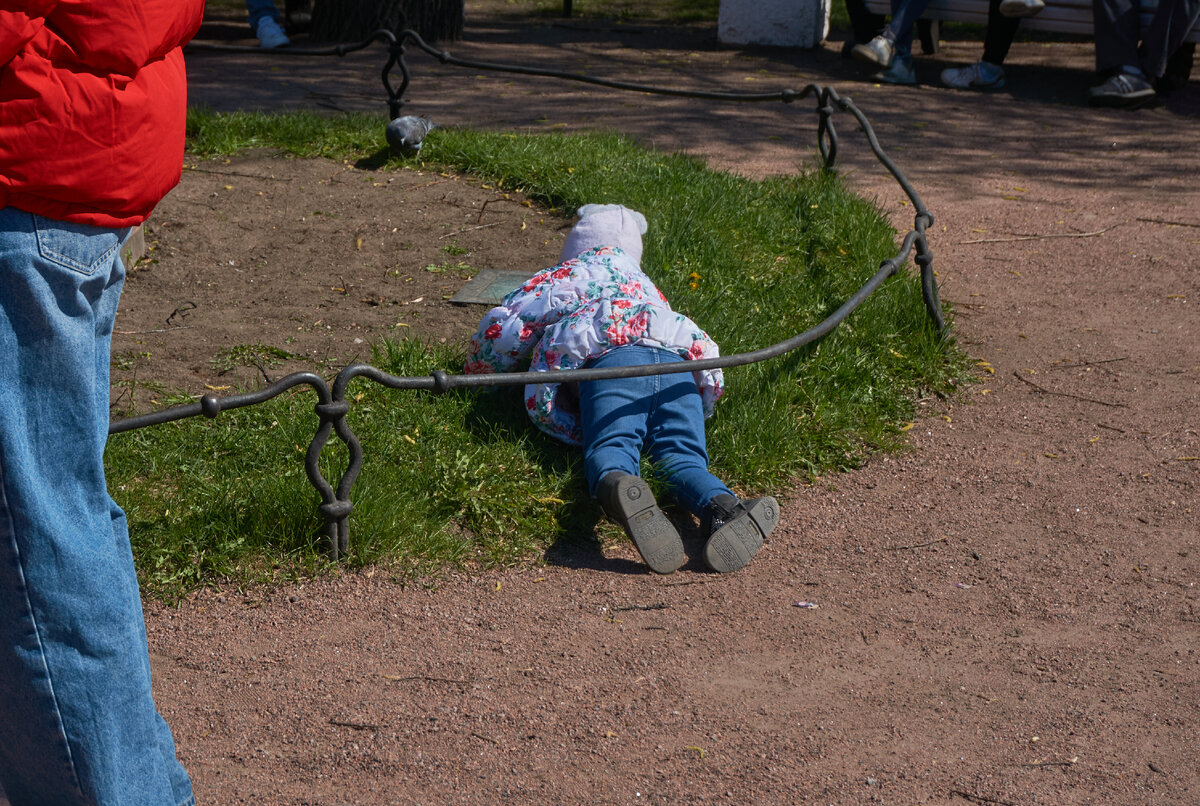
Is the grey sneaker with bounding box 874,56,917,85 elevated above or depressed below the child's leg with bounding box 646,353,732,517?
above

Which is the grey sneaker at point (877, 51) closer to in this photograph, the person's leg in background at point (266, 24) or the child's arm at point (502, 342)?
the person's leg in background at point (266, 24)

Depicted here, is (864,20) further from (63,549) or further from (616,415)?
(63,549)

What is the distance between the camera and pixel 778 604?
2975 mm

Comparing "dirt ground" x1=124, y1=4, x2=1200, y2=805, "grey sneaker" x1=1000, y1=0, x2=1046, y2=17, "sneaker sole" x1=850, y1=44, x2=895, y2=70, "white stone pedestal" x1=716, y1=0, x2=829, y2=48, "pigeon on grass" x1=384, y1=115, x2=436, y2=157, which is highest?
"grey sneaker" x1=1000, y1=0, x2=1046, y2=17

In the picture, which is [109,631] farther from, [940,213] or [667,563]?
[940,213]

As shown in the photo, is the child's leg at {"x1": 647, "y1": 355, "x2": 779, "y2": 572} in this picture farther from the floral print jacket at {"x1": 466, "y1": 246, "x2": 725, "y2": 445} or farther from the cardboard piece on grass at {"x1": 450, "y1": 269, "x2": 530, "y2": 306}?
the cardboard piece on grass at {"x1": 450, "y1": 269, "x2": 530, "y2": 306}

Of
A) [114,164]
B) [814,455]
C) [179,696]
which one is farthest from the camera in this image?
[814,455]

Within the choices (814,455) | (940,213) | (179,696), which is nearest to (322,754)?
(179,696)

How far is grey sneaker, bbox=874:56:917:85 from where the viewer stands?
340 inches

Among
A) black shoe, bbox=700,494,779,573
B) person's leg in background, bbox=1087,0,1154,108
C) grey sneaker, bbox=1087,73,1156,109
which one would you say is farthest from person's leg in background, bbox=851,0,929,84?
black shoe, bbox=700,494,779,573

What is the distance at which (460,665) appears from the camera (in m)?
2.67

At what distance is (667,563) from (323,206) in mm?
3224

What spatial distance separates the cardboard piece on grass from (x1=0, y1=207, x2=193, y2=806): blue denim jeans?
2741mm

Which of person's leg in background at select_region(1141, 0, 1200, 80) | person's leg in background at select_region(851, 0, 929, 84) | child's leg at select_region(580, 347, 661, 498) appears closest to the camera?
child's leg at select_region(580, 347, 661, 498)
